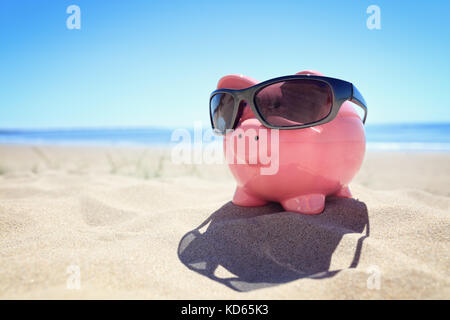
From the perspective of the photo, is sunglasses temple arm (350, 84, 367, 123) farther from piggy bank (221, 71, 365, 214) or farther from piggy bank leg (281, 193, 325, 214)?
piggy bank leg (281, 193, 325, 214)

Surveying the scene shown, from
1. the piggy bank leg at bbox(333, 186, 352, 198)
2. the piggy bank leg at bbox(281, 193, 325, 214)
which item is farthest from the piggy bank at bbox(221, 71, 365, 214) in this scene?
the piggy bank leg at bbox(333, 186, 352, 198)

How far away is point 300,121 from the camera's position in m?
1.65

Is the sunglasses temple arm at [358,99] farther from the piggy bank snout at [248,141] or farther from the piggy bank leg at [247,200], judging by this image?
the piggy bank leg at [247,200]

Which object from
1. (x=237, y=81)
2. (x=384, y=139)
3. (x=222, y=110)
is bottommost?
(x=384, y=139)

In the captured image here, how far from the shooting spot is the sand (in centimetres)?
112

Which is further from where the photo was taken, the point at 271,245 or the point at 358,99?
the point at 358,99

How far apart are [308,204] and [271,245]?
432mm

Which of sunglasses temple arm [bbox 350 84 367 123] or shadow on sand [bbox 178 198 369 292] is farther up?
sunglasses temple arm [bbox 350 84 367 123]

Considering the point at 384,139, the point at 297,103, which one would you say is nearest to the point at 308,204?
the point at 297,103

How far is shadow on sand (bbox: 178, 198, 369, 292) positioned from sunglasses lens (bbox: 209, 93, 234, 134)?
0.68 metres

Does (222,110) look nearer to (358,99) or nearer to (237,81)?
(237,81)

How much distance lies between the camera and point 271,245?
1536 mm

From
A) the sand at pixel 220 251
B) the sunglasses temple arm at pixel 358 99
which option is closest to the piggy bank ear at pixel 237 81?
the sunglasses temple arm at pixel 358 99
